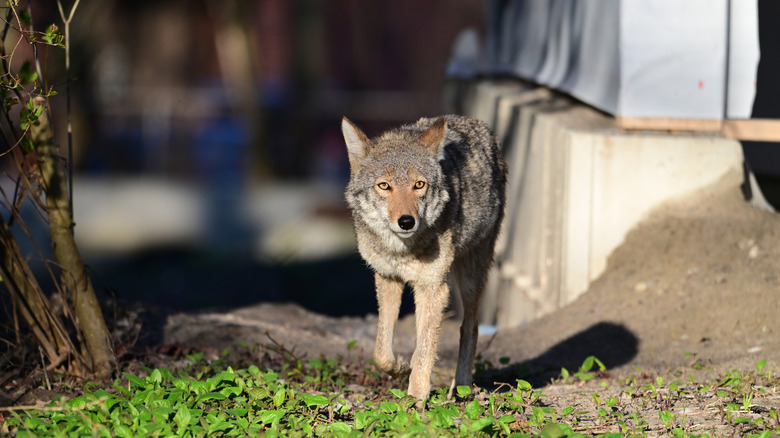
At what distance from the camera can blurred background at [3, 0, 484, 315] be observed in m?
15.8

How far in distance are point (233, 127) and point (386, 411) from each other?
79.2 feet

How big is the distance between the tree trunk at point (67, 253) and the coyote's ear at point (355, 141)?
6.10 ft

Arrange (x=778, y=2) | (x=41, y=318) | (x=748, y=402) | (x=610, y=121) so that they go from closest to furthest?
(x=748, y=402), (x=41, y=318), (x=610, y=121), (x=778, y=2)

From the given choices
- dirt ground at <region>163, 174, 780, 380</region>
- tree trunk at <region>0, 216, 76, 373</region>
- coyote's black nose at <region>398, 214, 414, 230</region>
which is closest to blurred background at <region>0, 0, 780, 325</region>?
dirt ground at <region>163, 174, 780, 380</region>

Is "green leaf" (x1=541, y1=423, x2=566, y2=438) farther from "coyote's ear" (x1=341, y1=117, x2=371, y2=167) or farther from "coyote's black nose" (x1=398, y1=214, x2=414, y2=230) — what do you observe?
"coyote's ear" (x1=341, y1=117, x2=371, y2=167)

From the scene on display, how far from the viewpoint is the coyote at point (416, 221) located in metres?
5.50

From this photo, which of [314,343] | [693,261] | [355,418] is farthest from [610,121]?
[355,418]

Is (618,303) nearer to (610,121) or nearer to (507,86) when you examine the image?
(610,121)

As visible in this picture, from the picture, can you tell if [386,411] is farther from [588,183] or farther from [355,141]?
[588,183]

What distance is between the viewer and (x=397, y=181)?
217 inches

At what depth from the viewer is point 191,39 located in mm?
26875

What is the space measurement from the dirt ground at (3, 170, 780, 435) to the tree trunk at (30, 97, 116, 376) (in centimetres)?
126

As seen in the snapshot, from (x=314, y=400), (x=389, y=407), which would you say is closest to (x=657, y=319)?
(x=389, y=407)

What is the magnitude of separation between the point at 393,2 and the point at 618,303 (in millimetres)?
20878
